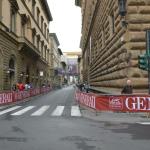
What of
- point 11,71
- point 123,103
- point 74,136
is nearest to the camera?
point 74,136

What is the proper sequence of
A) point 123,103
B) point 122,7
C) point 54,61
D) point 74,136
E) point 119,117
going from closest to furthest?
point 74,136 < point 119,117 < point 123,103 < point 122,7 < point 54,61

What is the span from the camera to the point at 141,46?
19.5 metres

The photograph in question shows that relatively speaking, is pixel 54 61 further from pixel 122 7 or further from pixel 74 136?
pixel 74 136

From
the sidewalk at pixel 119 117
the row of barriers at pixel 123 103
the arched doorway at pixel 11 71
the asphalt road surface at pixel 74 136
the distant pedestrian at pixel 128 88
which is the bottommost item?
the asphalt road surface at pixel 74 136

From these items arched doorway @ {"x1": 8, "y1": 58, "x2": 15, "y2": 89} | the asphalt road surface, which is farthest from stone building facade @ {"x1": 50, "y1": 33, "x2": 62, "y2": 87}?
the asphalt road surface

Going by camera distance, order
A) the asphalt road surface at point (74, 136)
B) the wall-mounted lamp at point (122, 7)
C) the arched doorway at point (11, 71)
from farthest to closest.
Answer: the arched doorway at point (11, 71) → the wall-mounted lamp at point (122, 7) → the asphalt road surface at point (74, 136)

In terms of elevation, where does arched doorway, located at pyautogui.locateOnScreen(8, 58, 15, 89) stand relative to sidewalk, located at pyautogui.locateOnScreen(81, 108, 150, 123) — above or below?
above

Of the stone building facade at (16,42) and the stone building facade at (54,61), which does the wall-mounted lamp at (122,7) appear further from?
Answer: the stone building facade at (54,61)

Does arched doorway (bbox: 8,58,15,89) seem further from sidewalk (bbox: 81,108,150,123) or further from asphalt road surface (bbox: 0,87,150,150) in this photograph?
asphalt road surface (bbox: 0,87,150,150)

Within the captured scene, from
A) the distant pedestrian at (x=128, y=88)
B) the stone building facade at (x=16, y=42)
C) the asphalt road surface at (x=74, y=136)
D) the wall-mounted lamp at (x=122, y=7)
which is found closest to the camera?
the asphalt road surface at (x=74, y=136)

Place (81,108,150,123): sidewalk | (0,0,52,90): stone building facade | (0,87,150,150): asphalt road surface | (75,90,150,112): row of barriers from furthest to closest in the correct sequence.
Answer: (0,0,52,90): stone building facade, (75,90,150,112): row of barriers, (81,108,150,123): sidewalk, (0,87,150,150): asphalt road surface

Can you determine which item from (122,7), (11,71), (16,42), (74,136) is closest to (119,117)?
(122,7)

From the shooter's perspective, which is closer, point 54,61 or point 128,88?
point 128,88

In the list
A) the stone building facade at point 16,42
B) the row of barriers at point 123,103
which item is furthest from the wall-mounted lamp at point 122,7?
the stone building facade at point 16,42
